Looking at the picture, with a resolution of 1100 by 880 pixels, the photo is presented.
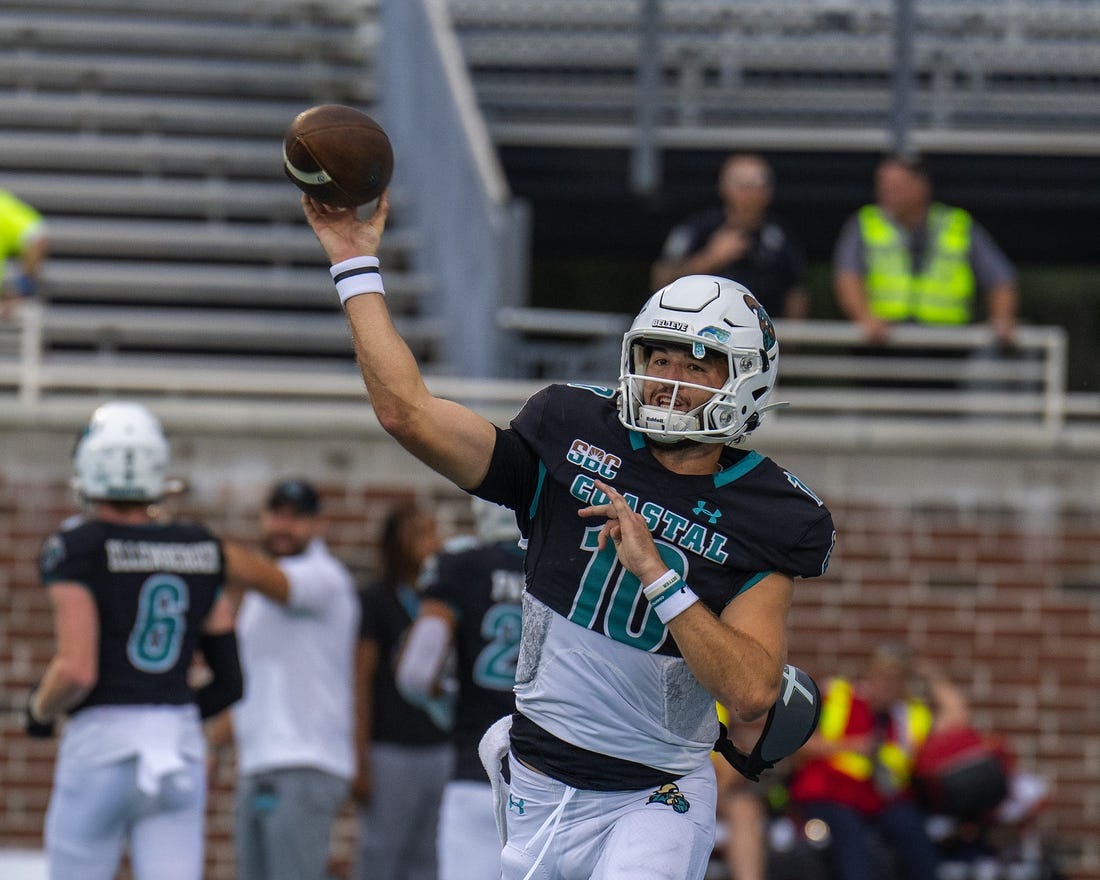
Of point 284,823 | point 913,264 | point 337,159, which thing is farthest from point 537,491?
point 913,264

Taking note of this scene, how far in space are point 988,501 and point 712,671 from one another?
5.89 metres

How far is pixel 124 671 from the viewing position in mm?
5801

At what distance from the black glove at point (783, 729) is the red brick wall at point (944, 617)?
511 centimetres

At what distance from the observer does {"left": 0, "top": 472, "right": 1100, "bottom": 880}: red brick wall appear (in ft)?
30.3

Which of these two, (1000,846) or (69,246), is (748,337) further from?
(69,246)

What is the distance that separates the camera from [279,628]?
7465 mm

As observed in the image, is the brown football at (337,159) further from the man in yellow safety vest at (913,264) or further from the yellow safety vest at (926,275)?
the yellow safety vest at (926,275)

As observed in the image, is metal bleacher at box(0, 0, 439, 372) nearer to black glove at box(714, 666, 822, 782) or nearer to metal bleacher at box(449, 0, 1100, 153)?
metal bleacher at box(449, 0, 1100, 153)

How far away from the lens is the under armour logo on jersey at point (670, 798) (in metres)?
4.03

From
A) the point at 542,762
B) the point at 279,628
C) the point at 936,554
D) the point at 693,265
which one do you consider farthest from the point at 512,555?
the point at 936,554

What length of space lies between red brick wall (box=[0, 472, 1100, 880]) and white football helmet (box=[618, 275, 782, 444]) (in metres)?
5.22

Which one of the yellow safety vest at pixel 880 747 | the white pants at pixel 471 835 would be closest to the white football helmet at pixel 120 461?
the white pants at pixel 471 835

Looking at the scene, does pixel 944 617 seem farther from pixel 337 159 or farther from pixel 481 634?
pixel 337 159

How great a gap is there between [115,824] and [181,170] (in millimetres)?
6984
